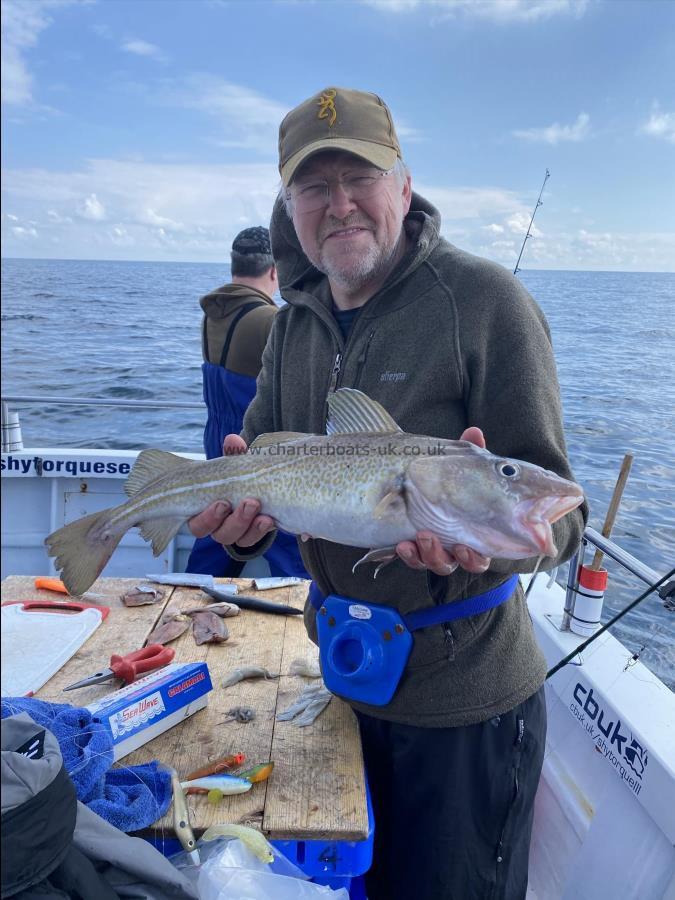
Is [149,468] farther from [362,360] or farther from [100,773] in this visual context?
[100,773]

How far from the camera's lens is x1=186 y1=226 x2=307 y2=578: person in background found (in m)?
5.38

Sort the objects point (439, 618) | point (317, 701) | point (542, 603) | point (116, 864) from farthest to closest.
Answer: point (542, 603)
point (317, 701)
point (439, 618)
point (116, 864)

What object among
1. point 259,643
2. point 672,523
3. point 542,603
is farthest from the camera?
point 672,523

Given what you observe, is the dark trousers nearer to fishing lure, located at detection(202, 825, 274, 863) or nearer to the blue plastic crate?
the blue plastic crate

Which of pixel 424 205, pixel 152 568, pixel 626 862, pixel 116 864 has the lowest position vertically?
pixel 152 568

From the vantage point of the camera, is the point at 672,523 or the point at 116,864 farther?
the point at 672,523

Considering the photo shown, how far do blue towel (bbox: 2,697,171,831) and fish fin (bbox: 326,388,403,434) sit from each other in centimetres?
143

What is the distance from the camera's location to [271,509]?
8.59 feet

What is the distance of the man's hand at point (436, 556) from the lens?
216 cm

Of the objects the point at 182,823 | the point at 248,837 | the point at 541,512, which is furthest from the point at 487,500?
the point at 182,823

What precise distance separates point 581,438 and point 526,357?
7.06 metres

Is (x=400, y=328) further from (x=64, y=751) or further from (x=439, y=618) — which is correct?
(x=64, y=751)

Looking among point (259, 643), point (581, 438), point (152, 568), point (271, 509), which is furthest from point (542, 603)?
point (581, 438)

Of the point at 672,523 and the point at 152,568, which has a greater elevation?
the point at 672,523
